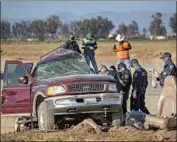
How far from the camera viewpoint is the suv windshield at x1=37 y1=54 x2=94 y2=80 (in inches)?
505

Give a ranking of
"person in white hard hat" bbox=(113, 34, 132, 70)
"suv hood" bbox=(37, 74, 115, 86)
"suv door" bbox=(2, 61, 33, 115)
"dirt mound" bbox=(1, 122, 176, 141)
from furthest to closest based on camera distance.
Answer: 1. "person in white hard hat" bbox=(113, 34, 132, 70)
2. "suv door" bbox=(2, 61, 33, 115)
3. "suv hood" bbox=(37, 74, 115, 86)
4. "dirt mound" bbox=(1, 122, 176, 141)

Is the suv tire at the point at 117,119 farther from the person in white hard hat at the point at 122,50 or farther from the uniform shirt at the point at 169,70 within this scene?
the person in white hard hat at the point at 122,50

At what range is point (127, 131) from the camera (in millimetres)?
10297

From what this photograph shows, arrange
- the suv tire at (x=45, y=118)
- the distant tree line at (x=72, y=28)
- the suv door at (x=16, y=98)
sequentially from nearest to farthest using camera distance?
the suv tire at (x=45, y=118) → the suv door at (x=16, y=98) → the distant tree line at (x=72, y=28)

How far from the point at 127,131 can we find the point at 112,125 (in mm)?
1522

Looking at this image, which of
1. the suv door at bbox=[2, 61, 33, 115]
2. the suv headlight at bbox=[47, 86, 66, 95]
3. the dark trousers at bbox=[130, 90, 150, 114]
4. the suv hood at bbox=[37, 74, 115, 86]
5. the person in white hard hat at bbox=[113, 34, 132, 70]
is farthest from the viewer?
the person in white hard hat at bbox=[113, 34, 132, 70]

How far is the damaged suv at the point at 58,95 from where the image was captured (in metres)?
11.5

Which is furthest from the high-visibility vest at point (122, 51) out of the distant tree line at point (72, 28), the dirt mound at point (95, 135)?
the distant tree line at point (72, 28)

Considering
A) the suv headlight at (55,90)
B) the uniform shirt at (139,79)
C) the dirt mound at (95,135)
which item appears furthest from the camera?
the uniform shirt at (139,79)

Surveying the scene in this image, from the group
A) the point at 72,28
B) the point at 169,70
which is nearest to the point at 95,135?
the point at 169,70

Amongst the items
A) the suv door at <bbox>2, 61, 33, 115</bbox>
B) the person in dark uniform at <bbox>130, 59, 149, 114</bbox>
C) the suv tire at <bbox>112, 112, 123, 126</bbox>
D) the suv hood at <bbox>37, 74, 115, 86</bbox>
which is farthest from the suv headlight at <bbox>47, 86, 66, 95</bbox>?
the person in dark uniform at <bbox>130, 59, 149, 114</bbox>

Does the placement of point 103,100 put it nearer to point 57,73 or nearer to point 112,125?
point 112,125

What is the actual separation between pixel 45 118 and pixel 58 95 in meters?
0.54

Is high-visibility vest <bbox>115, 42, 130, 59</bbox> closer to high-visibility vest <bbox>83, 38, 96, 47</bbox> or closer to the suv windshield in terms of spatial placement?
high-visibility vest <bbox>83, 38, 96, 47</bbox>
